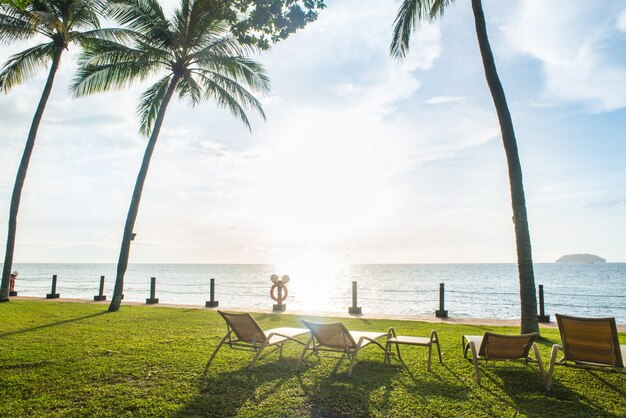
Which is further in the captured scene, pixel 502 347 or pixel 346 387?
pixel 502 347

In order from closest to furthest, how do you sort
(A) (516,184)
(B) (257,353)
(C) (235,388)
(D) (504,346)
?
1. (C) (235,388)
2. (D) (504,346)
3. (B) (257,353)
4. (A) (516,184)

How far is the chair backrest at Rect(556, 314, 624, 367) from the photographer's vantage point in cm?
513

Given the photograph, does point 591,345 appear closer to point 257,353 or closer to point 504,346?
point 504,346

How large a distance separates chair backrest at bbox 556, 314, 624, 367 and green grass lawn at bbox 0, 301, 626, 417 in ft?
1.19

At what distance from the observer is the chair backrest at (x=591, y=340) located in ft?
16.8

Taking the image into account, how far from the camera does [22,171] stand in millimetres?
14859

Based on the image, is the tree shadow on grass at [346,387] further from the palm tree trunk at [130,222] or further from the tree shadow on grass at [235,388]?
the palm tree trunk at [130,222]

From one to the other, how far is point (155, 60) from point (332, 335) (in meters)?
12.0

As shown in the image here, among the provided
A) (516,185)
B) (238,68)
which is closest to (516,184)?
(516,185)

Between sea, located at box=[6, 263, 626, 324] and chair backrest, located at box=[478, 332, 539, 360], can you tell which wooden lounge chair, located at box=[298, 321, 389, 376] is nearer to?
chair backrest, located at box=[478, 332, 539, 360]

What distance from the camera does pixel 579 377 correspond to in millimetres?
5707

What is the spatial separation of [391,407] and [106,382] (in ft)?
11.5

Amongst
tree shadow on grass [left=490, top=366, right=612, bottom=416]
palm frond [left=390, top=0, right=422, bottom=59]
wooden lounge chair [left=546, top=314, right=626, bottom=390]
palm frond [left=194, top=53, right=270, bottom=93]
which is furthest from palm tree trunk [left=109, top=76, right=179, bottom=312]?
wooden lounge chair [left=546, top=314, right=626, bottom=390]

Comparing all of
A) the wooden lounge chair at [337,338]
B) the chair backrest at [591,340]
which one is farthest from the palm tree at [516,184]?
the wooden lounge chair at [337,338]
